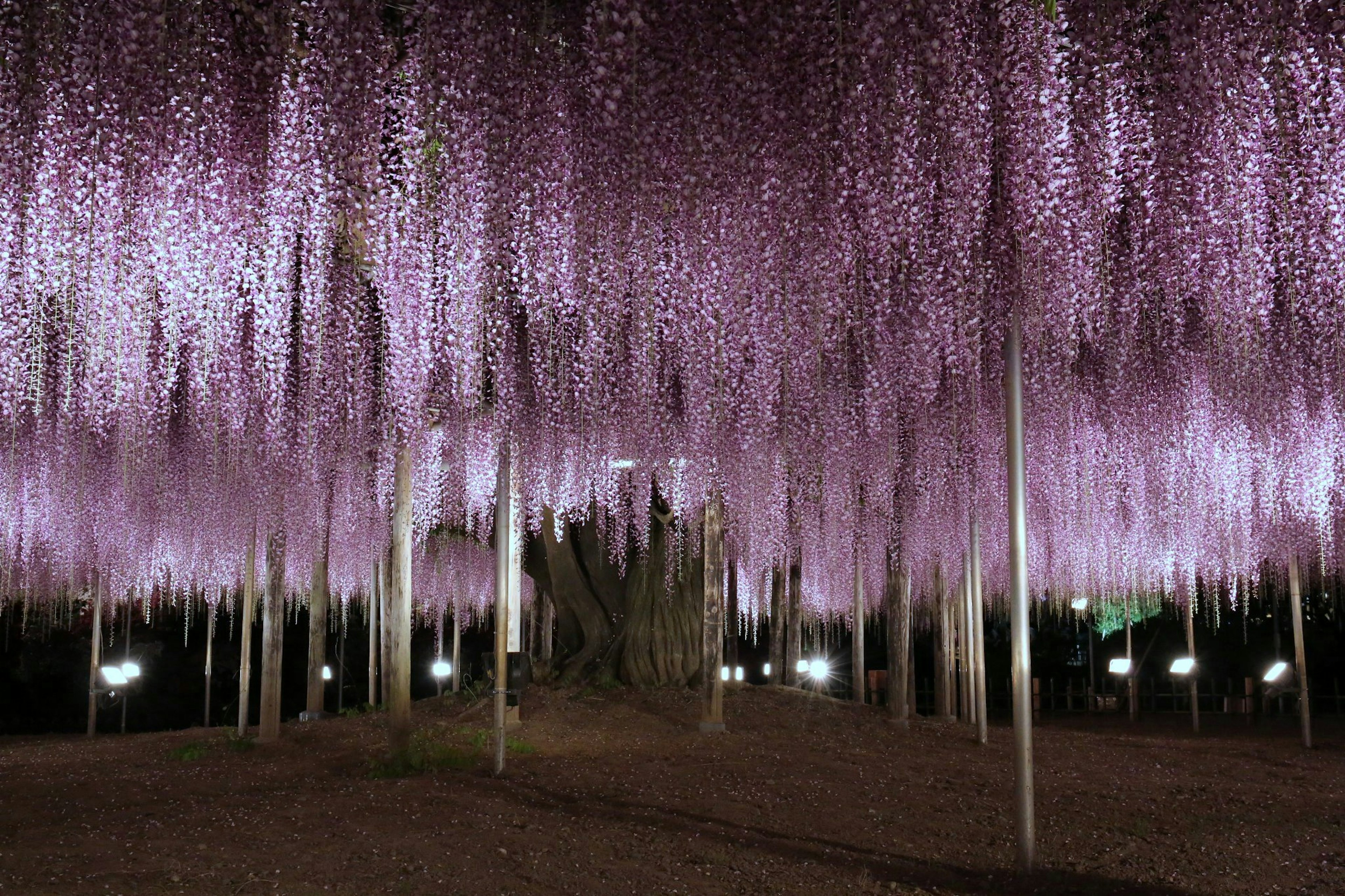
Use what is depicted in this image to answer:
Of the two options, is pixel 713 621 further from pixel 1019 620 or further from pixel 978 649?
pixel 1019 620

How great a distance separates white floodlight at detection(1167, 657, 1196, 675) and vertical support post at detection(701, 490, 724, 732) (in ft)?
25.1

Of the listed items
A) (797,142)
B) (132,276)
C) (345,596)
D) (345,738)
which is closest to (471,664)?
(345,596)

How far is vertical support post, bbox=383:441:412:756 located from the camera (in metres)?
8.51

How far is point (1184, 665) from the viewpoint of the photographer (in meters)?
15.1

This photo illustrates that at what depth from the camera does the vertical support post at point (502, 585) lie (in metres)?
8.02

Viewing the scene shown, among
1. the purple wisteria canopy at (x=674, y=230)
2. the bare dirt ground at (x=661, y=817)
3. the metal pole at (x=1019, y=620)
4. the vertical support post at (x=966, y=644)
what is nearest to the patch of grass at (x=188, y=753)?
the bare dirt ground at (x=661, y=817)

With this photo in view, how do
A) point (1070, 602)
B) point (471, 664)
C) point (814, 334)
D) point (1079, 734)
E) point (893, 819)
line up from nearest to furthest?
1. point (893, 819)
2. point (814, 334)
3. point (1079, 734)
4. point (1070, 602)
5. point (471, 664)

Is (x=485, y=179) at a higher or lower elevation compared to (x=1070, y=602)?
higher

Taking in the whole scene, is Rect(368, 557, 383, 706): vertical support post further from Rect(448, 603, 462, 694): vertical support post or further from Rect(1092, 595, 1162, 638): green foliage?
Rect(1092, 595, 1162, 638): green foliage

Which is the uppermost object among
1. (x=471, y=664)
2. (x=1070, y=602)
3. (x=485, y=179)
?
(x=485, y=179)

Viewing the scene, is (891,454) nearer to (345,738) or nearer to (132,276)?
(345,738)

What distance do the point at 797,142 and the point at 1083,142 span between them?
1.66 meters

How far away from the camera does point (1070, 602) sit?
67.8 ft

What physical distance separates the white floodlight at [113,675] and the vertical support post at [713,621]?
31.5 feet
